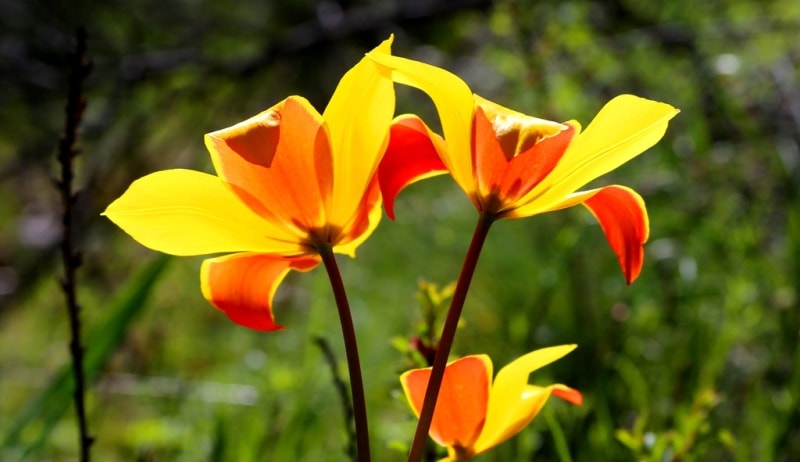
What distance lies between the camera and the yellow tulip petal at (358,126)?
42 centimetres

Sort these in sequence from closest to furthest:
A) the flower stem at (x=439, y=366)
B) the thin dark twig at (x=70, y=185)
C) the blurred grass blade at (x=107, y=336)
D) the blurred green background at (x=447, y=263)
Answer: the flower stem at (x=439, y=366)
the thin dark twig at (x=70, y=185)
the blurred grass blade at (x=107, y=336)
the blurred green background at (x=447, y=263)

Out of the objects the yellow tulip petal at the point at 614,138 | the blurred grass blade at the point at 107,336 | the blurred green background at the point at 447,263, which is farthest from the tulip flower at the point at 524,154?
the blurred grass blade at the point at 107,336

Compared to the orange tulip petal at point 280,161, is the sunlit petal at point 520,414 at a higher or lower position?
lower

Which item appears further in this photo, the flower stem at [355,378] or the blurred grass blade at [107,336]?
the blurred grass blade at [107,336]

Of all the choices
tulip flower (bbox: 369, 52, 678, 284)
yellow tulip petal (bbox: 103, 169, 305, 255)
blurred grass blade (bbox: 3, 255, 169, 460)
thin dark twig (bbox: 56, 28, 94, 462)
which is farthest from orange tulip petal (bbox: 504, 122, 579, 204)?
blurred grass blade (bbox: 3, 255, 169, 460)

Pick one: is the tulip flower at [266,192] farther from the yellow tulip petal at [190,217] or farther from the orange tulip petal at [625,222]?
the orange tulip petal at [625,222]

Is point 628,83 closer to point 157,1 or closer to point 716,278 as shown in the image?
point 716,278

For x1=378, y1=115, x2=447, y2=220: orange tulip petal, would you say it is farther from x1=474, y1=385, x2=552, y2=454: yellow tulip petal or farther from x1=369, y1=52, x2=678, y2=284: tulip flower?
x1=474, y1=385, x2=552, y2=454: yellow tulip petal

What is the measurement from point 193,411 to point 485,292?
1.95 ft

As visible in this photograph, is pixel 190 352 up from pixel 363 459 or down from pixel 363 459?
down

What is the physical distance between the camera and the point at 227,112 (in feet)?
8.55

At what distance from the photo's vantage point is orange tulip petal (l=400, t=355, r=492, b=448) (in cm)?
41

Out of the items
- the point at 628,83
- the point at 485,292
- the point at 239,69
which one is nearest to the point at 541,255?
the point at 485,292

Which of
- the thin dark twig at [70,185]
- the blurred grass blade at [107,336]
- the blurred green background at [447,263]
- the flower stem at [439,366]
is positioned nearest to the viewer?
the flower stem at [439,366]
